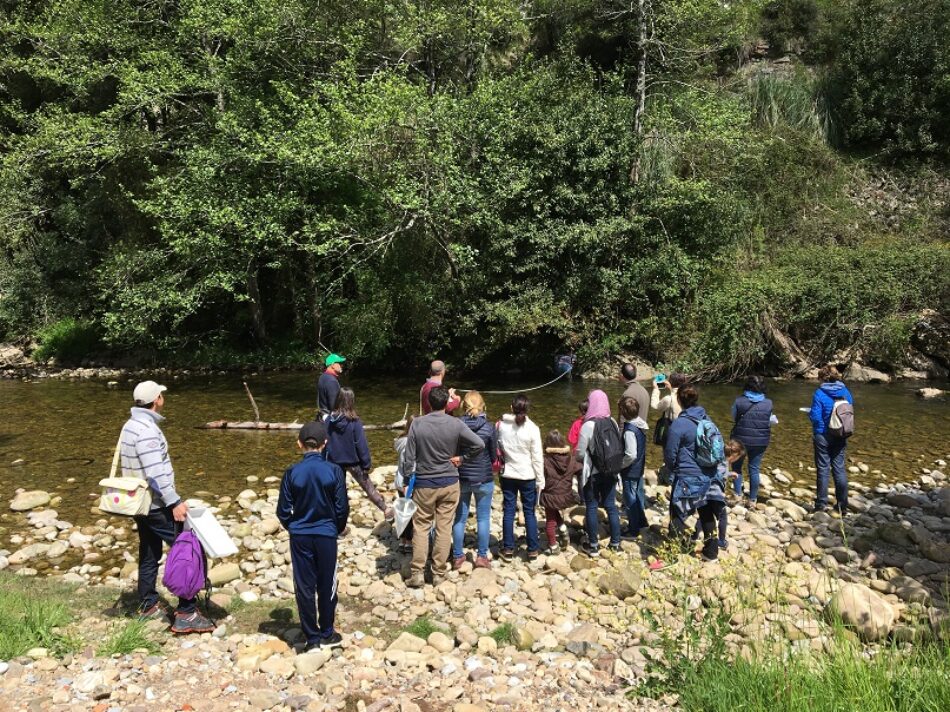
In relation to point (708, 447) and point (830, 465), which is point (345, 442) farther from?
point (830, 465)

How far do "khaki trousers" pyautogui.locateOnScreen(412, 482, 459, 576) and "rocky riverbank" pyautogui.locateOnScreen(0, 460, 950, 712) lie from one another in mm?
350

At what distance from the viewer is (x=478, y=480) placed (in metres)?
6.95

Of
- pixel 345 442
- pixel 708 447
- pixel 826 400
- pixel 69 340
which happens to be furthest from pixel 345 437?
pixel 69 340

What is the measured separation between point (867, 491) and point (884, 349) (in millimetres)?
10055

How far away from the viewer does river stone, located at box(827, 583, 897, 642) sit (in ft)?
17.5

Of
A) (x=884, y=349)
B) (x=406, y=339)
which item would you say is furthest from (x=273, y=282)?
(x=884, y=349)

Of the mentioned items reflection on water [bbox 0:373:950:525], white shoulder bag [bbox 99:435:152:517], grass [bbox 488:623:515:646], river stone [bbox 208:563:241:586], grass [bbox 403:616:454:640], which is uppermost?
white shoulder bag [bbox 99:435:152:517]

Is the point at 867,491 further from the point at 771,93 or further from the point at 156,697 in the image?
the point at 771,93

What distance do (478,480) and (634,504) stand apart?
2.19 metres

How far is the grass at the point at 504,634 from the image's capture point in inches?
220

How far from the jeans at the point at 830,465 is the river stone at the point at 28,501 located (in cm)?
1125

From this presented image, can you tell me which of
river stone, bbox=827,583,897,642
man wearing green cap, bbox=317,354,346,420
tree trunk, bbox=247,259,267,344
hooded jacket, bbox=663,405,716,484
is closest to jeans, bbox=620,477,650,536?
hooded jacket, bbox=663,405,716,484

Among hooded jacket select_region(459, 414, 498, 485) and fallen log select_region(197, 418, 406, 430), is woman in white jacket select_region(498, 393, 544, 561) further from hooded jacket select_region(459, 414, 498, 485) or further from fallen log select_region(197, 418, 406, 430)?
fallen log select_region(197, 418, 406, 430)

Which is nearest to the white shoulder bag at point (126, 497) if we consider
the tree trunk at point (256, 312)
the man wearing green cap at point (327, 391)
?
the man wearing green cap at point (327, 391)
